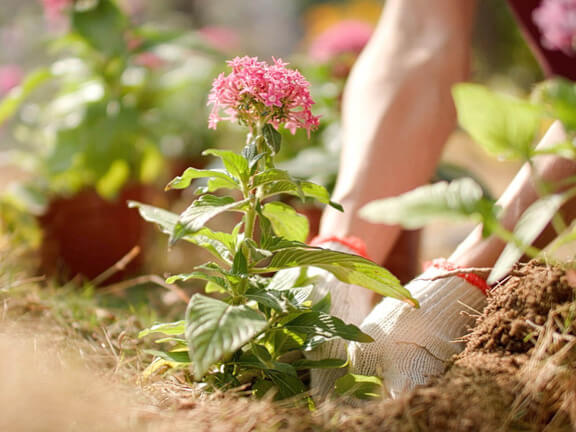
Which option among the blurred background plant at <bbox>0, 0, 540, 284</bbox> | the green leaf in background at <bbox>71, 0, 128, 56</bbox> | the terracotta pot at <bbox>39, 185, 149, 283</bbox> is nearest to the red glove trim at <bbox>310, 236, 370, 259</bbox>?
the blurred background plant at <bbox>0, 0, 540, 284</bbox>

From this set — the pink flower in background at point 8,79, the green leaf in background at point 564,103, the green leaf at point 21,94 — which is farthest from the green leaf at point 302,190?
the pink flower in background at point 8,79

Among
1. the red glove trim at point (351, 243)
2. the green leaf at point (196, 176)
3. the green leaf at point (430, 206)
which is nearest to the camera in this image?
the green leaf at point (430, 206)

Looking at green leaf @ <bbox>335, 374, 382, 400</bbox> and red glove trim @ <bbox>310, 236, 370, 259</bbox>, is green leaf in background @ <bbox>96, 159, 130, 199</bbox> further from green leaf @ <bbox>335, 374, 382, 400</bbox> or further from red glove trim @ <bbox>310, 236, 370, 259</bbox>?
green leaf @ <bbox>335, 374, 382, 400</bbox>

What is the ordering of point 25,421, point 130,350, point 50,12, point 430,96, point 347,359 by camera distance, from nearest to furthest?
point 25,421, point 347,359, point 130,350, point 430,96, point 50,12

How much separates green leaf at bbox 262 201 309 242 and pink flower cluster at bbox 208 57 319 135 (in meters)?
0.11

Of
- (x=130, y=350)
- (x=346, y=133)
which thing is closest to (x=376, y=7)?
(x=346, y=133)

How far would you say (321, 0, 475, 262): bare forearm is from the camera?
3.05 ft

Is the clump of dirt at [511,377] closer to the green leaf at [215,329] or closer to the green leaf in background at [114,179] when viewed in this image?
the green leaf at [215,329]

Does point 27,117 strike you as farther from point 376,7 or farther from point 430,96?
point 376,7

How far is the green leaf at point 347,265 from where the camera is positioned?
588 millimetres

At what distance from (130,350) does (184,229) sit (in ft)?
1.07

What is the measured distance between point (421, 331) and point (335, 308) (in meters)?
0.13

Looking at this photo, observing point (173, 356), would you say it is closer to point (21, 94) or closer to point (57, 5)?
point (21, 94)

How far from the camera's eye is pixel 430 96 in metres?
0.99
